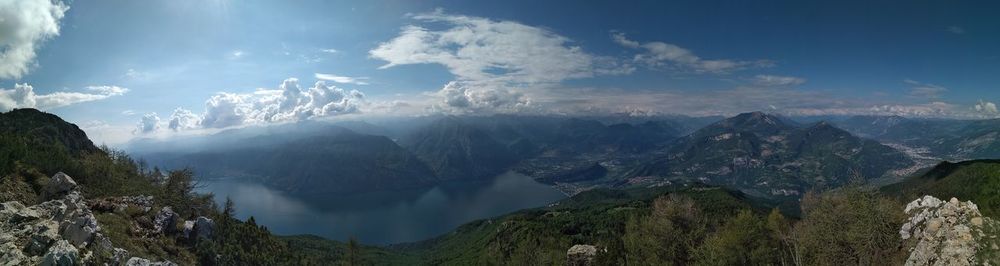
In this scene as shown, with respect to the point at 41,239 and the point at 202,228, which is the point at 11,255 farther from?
the point at 202,228

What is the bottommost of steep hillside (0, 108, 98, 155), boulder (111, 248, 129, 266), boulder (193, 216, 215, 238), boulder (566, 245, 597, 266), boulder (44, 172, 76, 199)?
boulder (566, 245, 597, 266)

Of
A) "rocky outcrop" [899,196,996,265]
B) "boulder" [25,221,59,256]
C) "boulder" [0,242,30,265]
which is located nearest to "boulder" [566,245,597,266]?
"rocky outcrop" [899,196,996,265]

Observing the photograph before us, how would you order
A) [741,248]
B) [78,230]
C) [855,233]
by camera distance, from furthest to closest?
[741,248] < [855,233] < [78,230]

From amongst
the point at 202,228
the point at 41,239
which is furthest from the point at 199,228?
the point at 41,239

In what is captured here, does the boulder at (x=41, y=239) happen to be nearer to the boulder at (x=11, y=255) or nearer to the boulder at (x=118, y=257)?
the boulder at (x=11, y=255)

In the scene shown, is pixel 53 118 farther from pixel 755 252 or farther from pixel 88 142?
pixel 755 252

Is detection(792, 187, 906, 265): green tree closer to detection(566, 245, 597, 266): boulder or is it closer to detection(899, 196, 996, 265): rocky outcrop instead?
detection(899, 196, 996, 265): rocky outcrop
